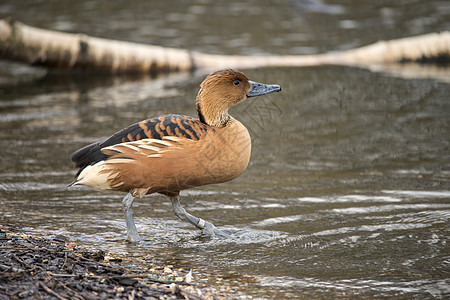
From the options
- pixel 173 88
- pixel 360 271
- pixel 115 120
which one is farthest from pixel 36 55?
pixel 360 271

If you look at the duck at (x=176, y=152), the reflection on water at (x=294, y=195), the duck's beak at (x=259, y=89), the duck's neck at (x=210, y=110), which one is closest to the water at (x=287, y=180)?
the reflection on water at (x=294, y=195)

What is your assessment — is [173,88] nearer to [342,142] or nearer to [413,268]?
[342,142]

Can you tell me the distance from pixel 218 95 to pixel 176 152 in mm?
761

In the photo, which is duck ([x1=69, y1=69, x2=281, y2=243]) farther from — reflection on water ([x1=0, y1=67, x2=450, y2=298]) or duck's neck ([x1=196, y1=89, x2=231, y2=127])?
reflection on water ([x1=0, y1=67, x2=450, y2=298])

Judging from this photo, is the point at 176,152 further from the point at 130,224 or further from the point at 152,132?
the point at 130,224

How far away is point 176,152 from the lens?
644 cm

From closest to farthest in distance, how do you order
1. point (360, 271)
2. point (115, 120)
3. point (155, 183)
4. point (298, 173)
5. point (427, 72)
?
1. point (360, 271)
2. point (155, 183)
3. point (298, 173)
4. point (115, 120)
5. point (427, 72)

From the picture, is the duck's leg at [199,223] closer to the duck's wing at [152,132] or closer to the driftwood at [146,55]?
the duck's wing at [152,132]

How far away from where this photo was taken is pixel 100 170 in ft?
21.6

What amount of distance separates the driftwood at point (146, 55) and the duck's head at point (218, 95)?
28.5 feet

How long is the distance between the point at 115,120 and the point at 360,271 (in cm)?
681

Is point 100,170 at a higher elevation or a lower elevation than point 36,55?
lower

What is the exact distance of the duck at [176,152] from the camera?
6.47 meters

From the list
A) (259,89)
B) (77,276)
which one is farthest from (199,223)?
(77,276)
